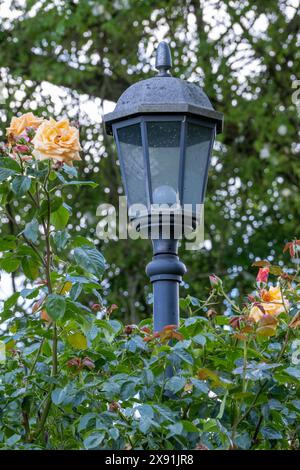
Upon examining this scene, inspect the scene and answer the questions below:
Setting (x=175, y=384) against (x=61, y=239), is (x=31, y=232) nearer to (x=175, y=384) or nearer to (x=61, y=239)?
(x=61, y=239)

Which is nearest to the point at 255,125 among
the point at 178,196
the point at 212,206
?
the point at 212,206

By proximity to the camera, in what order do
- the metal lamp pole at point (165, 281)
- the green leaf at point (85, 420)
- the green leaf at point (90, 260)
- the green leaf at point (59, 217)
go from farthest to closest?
the metal lamp pole at point (165, 281)
the green leaf at point (59, 217)
the green leaf at point (90, 260)
the green leaf at point (85, 420)

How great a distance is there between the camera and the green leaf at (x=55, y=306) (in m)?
2.21

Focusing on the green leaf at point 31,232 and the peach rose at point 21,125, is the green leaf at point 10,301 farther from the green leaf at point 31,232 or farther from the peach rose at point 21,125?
the peach rose at point 21,125

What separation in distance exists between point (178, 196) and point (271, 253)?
5.63m

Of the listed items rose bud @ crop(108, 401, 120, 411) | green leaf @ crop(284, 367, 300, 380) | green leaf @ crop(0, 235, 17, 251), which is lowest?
rose bud @ crop(108, 401, 120, 411)

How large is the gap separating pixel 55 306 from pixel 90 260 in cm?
17

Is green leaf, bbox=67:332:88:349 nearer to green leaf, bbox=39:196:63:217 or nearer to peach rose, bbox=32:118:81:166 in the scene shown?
green leaf, bbox=39:196:63:217

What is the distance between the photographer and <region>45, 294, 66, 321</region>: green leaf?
221 centimetres

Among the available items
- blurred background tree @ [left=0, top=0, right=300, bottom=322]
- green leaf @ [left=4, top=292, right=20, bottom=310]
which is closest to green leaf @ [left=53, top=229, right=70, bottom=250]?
green leaf @ [left=4, top=292, right=20, bottom=310]

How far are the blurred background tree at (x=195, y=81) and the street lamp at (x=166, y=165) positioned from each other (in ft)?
17.5

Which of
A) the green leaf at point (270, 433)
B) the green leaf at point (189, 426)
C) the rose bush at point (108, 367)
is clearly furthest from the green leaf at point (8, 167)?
the green leaf at point (270, 433)

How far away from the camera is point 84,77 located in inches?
339

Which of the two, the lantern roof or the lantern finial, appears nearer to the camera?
the lantern roof
